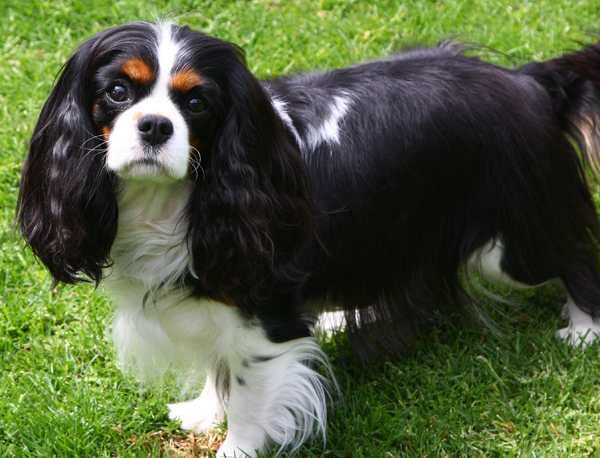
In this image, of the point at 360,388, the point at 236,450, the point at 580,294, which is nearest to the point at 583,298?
the point at 580,294

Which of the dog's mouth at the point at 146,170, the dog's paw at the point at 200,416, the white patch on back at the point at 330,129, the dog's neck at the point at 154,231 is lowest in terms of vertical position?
the dog's paw at the point at 200,416

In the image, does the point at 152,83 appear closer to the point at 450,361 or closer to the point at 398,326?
the point at 398,326

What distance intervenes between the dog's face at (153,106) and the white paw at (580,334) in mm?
2218

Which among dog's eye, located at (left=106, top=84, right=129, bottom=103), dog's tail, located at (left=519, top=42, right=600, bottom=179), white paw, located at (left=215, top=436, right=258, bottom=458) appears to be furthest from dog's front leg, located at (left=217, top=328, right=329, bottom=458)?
dog's tail, located at (left=519, top=42, right=600, bottom=179)

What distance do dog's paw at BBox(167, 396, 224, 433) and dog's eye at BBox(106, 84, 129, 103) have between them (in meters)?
1.54

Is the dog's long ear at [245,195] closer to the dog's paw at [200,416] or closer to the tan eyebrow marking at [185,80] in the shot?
the tan eyebrow marking at [185,80]

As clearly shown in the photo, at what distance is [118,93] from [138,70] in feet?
0.38

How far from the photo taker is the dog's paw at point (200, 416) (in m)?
3.22

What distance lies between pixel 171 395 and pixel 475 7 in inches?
158

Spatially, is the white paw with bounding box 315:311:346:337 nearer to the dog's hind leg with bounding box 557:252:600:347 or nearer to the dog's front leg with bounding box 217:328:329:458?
the dog's front leg with bounding box 217:328:329:458

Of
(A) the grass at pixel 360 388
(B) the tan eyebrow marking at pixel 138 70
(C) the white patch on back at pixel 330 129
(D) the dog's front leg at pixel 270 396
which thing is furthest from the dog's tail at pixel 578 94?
(B) the tan eyebrow marking at pixel 138 70

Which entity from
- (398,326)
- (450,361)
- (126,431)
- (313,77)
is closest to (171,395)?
(126,431)

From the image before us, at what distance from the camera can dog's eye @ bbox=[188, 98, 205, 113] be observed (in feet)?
7.58

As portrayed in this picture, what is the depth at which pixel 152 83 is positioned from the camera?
7.41 ft
